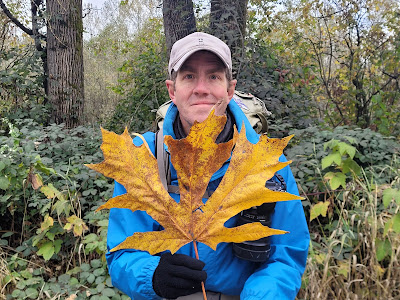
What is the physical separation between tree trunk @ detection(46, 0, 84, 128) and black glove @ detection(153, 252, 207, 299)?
13.7ft

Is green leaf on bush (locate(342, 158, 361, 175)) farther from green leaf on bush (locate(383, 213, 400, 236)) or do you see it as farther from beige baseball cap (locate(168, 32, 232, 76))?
beige baseball cap (locate(168, 32, 232, 76))

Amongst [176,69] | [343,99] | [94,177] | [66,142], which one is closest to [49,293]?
[94,177]

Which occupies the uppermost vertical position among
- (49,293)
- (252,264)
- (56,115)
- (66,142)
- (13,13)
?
(13,13)

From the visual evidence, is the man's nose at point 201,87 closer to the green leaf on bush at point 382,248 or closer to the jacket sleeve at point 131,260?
the jacket sleeve at point 131,260

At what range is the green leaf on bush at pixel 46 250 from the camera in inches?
99.2

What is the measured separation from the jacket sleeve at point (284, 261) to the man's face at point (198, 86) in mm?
410

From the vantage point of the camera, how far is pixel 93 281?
2393mm

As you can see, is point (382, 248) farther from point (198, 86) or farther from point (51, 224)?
point (51, 224)

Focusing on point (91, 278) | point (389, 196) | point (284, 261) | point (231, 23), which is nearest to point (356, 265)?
point (389, 196)

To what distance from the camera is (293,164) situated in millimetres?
3066

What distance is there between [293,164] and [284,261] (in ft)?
6.45

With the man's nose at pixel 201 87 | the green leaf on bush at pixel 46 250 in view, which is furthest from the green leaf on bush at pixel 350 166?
the green leaf on bush at pixel 46 250

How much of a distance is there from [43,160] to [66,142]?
65cm

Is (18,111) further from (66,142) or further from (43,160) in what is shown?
(43,160)
